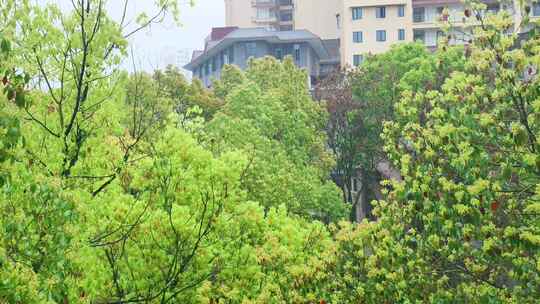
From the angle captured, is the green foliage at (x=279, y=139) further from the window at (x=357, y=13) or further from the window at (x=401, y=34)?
the window at (x=401, y=34)

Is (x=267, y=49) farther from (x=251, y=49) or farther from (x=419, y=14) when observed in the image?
(x=419, y=14)

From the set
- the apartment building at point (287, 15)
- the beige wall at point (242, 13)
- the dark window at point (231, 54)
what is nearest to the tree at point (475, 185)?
the dark window at point (231, 54)

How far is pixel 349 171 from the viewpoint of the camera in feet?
176

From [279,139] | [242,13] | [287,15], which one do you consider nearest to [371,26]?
[287,15]

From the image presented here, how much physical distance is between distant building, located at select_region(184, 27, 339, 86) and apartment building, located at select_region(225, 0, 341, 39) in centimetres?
247

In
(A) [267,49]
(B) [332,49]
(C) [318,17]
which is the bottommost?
(A) [267,49]

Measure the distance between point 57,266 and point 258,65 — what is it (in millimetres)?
41757

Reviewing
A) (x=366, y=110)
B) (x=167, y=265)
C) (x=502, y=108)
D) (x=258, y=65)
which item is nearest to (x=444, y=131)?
(x=502, y=108)

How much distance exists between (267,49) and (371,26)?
12945 millimetres

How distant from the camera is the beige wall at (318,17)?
97125 millimetres

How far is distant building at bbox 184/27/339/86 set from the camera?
85562mm

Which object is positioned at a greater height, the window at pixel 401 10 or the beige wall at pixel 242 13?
the beige wall at pixel 242 13

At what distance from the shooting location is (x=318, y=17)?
97.9 m

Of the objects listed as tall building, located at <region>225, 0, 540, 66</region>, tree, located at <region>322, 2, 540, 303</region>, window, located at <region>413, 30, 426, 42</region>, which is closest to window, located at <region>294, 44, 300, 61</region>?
tall building, located at <region>225, 0, 540, 66</region>
